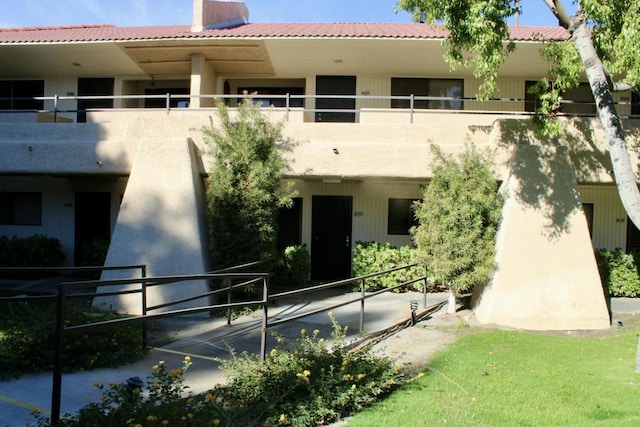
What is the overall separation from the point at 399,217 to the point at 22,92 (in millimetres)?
14039

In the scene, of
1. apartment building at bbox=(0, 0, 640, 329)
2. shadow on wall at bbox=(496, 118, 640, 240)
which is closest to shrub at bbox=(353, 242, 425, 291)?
apartment building at bbox=(0, 0, 640, 329)

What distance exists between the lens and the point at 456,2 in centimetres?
798

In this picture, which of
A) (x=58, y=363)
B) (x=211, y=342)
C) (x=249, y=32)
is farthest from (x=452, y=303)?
(x=249, y=32)

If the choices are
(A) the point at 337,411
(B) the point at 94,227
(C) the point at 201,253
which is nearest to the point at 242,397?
(A) the point at 337,411

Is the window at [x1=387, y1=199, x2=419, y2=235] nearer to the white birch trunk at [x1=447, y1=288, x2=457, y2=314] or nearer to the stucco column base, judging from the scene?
the white birch trunk at [x1=447, y1=288, x2=457, y2=314]

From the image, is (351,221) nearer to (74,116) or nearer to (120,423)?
(74,116)

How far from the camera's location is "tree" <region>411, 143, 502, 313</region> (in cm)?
925

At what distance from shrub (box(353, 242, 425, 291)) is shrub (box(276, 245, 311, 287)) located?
144 centimetres

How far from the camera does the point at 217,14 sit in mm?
15773

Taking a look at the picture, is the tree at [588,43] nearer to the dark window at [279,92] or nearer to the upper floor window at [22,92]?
the dark window at [279,92]

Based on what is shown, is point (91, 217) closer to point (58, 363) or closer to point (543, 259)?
point (58, 363)

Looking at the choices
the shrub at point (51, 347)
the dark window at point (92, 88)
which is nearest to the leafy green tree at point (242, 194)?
the shrub at point (51, 347)

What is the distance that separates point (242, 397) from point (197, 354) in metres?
2.48

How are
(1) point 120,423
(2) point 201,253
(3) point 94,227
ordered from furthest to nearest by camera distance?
(3) point 94,227 < (2) point 201,253 < (1) point 120,423
